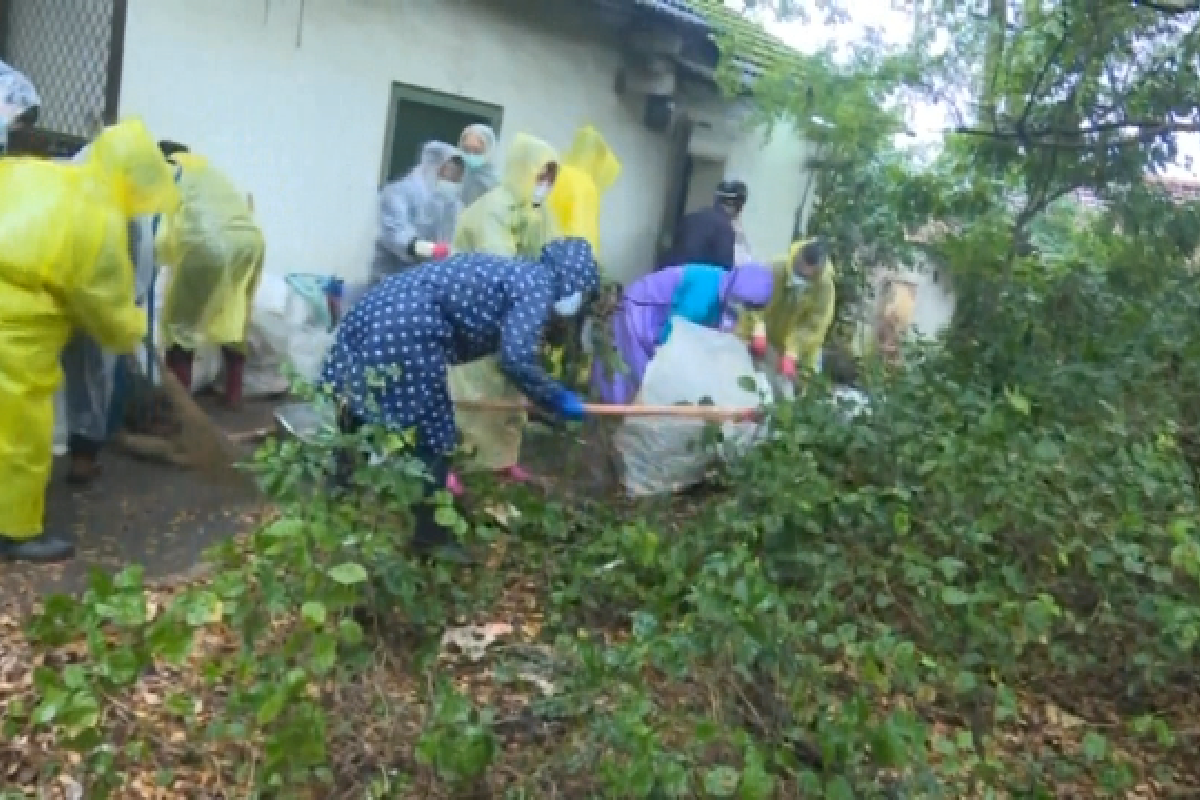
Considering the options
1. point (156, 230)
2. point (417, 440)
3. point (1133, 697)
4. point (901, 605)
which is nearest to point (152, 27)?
point (156, 230)

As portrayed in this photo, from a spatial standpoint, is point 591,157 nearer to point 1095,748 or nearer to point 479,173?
point 479,173

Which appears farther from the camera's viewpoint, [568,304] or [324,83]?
[324,83]

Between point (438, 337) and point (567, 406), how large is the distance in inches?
20.6

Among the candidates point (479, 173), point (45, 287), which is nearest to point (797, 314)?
point (479, 173)

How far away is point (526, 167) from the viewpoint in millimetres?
6285

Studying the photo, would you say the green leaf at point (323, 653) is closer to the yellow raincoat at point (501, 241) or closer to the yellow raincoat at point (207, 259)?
the yellow raincoat at point (501, 241)

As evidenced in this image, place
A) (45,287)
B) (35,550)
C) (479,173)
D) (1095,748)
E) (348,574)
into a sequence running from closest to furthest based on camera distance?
(348,574), (1095,748), (45,287), (35,550), (479,173)

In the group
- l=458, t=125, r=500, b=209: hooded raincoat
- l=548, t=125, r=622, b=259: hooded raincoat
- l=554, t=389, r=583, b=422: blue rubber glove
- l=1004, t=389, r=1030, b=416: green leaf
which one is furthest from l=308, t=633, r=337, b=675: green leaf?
l=458, t=125, r=500, b=209: hooded raincoat

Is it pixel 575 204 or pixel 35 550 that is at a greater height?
pixel 575 204

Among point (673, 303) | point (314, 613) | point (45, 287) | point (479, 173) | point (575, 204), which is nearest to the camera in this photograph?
point (314, 613)

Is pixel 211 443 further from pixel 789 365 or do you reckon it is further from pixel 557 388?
pixel 789 365

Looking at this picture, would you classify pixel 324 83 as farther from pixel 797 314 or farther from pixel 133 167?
pixel 133 167

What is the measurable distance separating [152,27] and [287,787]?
466 cm

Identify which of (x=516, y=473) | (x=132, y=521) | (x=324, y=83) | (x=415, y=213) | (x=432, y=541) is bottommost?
(x=132, y=521)
